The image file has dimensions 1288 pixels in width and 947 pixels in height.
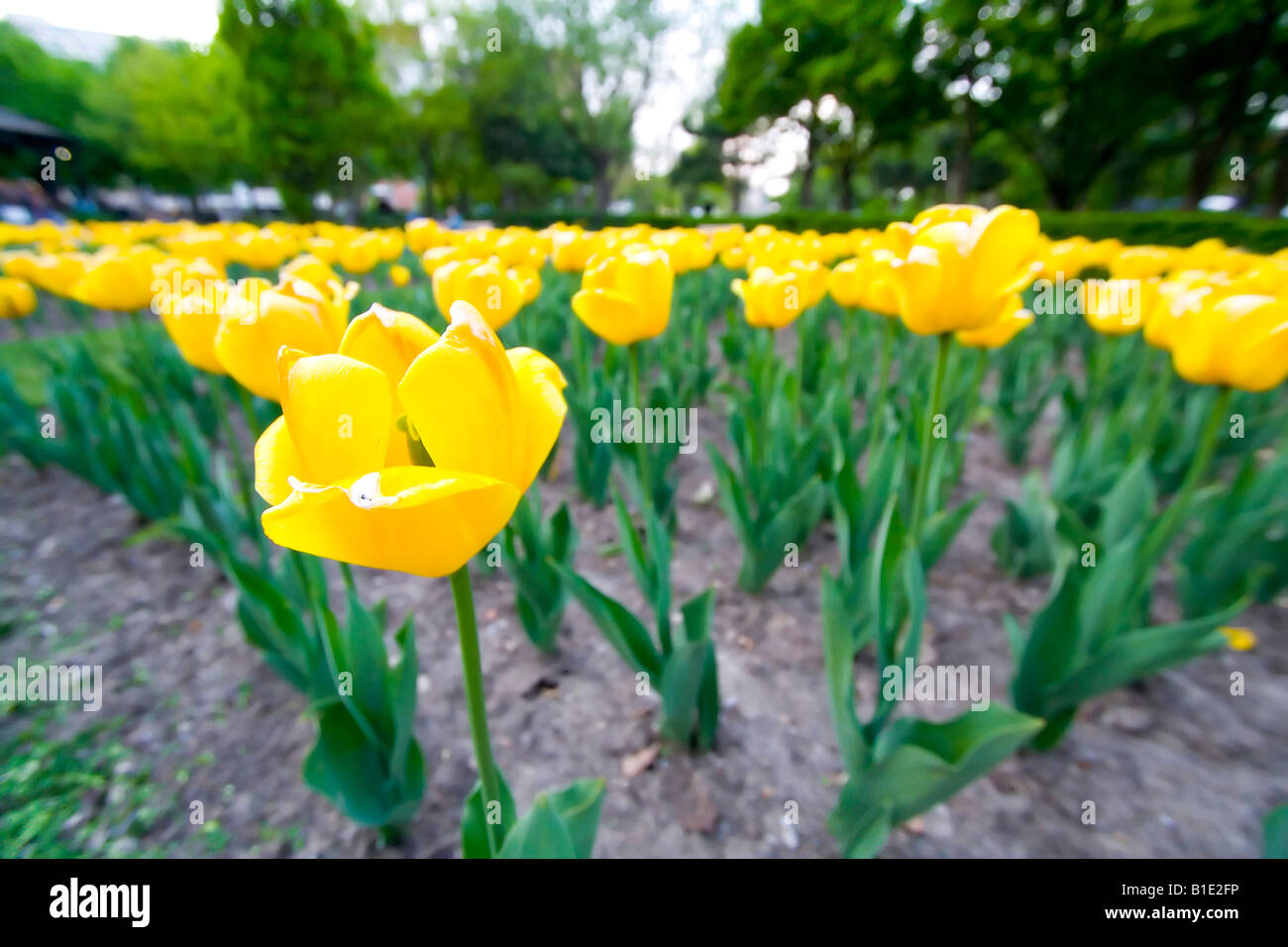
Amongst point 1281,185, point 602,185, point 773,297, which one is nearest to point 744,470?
point 773,297

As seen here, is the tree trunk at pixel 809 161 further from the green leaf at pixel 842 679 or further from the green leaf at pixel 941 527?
the green leaf at pixel 842 679

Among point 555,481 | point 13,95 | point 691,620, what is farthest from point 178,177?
point 691,620

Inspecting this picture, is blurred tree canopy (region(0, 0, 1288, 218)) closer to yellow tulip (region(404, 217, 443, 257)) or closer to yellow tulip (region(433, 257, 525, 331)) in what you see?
yellow tulip (region(404, 217, 443, 257))

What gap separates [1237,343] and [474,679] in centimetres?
197

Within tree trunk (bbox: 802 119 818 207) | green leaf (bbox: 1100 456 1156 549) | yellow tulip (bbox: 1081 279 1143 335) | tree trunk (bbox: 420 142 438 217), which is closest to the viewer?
green leaf (bbox: 1100 456 1156 549)

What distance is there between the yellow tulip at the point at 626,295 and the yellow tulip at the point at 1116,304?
1.93 m

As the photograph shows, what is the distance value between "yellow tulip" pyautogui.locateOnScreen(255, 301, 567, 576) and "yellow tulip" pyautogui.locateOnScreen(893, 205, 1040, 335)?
1052 mm

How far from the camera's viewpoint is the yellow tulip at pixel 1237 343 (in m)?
1.50

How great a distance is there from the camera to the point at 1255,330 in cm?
152

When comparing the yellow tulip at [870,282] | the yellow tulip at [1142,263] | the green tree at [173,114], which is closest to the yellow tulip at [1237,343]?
the yellow tulip at [870,282]

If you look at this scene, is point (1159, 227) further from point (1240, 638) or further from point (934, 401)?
point (934, 401)

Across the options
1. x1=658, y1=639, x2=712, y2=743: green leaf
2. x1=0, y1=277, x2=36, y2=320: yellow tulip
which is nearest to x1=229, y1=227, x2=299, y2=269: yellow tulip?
x1=0, y1=277, x2=36, y2=320: yellow tulip

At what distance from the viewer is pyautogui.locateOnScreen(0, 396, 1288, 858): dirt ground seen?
1.57 metres

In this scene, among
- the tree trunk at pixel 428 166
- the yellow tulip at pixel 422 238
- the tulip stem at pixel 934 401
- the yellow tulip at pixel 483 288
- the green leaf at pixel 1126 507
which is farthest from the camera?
the tree trunk at pixel 428 166
